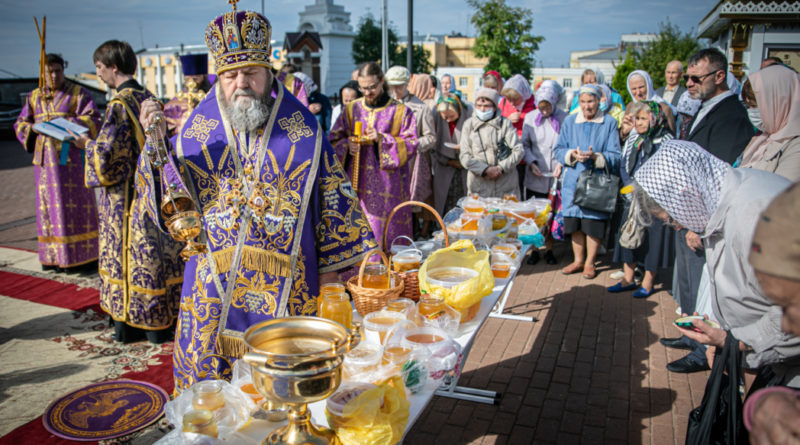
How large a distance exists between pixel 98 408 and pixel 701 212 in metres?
3.74

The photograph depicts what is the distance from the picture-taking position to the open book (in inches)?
181

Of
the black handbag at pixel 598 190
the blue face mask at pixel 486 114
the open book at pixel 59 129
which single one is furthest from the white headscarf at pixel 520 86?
the open book at pixel 59 129

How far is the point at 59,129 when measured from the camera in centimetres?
476

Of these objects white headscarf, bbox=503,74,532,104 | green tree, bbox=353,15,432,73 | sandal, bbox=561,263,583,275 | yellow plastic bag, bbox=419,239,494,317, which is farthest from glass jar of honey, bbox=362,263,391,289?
green tree, bbox=353,15,432,73

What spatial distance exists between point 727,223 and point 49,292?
6.35 metres

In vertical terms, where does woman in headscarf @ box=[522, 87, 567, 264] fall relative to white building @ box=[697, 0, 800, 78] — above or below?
below

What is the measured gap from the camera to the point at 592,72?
26.4 ft

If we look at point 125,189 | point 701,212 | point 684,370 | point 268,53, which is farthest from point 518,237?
point 125,189

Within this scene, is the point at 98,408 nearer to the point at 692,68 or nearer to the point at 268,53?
the point at 268,53

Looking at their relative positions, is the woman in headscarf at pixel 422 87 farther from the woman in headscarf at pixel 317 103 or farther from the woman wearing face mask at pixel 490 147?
the woman wearing face mask at pixel 490 147

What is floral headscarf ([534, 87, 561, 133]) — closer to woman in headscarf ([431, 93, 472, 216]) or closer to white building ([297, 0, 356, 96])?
woman in headscarf ([431, 93, 472, 216])

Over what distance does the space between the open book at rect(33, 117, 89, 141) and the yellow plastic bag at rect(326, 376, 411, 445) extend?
423 cm

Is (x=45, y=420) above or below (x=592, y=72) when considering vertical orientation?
below

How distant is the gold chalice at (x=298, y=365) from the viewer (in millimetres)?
1287
